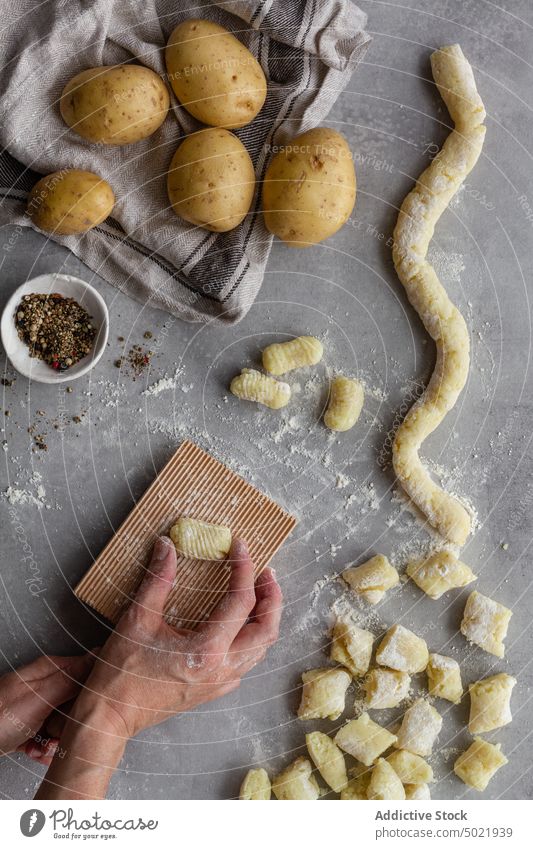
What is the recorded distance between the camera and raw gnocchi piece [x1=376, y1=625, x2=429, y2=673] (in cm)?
175

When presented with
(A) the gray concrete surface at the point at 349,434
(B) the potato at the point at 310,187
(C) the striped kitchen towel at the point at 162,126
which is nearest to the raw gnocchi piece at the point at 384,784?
(A) the gray concrete surface at the point at 349,434

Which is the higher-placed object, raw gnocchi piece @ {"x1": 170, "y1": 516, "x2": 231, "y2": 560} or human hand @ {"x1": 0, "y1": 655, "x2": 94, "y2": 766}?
raw gnocchi piece @ {"x1": 170, "y1": 516, "x2": 231, "y2": 560}

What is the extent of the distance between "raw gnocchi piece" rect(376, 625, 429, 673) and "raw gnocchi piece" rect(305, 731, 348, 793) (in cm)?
25

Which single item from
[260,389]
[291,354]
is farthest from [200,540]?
[291,354]

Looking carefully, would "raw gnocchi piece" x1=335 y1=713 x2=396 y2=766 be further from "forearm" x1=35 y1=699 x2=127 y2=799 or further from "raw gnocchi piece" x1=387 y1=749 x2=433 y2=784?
"forearm" x1=35 y1=699 x2=127 y2=799

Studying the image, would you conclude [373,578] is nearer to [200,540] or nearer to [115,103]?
[200,540]

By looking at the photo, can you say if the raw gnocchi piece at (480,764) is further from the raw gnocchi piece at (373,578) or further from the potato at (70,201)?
the potato at (70,201)

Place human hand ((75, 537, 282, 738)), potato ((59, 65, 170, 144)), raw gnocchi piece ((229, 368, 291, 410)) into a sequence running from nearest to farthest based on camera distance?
potato ((59, 65, 170, 144))
human hand ((75, 537, 282, 738))
raw gnocchi piece ((229, 368, 291, 410))

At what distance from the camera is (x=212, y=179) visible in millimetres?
1563

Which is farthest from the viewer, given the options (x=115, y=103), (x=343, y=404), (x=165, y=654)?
(x=343, y=404)

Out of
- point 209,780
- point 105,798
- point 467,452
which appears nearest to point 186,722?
point 209,780

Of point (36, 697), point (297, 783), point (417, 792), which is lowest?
point (36, 697)

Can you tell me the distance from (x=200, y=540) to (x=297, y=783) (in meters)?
0.68

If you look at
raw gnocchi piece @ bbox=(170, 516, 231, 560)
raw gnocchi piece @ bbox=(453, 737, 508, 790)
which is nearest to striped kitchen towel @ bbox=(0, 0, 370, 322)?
raw gnocchi piece @ bbox=(170, 516, 231, 560)
